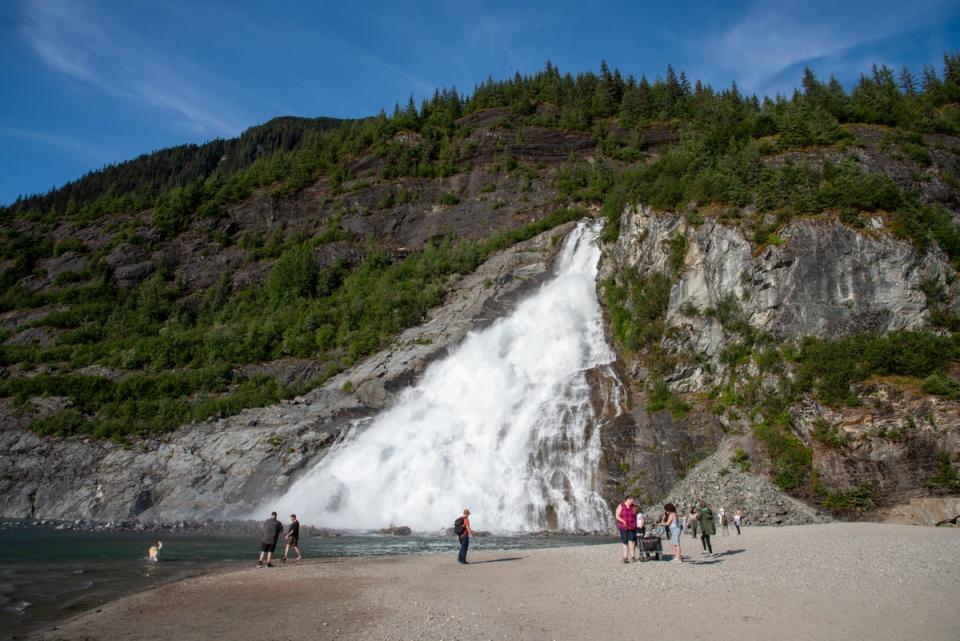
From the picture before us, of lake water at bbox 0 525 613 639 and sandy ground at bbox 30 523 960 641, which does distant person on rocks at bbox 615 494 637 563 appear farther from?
lake water at bbox 0 525 613 639

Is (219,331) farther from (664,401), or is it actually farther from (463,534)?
(463,534)

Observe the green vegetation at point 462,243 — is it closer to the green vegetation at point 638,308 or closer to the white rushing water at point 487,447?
the green vegetation at point 638,308

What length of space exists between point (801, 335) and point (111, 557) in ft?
102

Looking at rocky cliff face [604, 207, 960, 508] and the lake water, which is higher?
rocky cliff face [604, 207, 960, 508]

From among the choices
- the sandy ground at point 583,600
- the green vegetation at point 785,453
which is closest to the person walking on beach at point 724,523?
the sandy ground at point 583,600

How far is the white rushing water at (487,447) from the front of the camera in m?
29.4

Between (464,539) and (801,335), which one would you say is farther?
(801,335)

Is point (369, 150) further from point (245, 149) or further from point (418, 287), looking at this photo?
point (245, 149)

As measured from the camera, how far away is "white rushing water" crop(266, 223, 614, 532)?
29375 millimetres

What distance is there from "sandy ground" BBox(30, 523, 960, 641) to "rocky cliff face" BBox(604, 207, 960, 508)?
7.76m

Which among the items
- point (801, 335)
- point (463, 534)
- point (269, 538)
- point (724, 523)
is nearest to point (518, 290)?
point (801, 335)

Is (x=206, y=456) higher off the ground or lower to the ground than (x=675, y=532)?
higher

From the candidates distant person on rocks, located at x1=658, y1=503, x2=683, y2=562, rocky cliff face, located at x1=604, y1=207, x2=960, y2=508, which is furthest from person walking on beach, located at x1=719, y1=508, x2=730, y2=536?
distant person on rocks, located at x1=658, y1=503, x2=683, y2=562

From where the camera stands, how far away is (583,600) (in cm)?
1073
